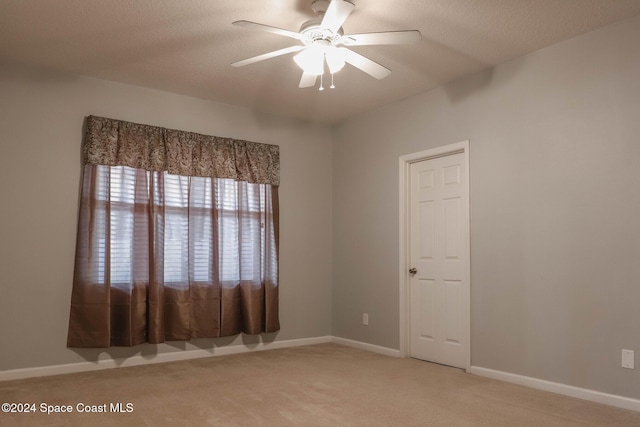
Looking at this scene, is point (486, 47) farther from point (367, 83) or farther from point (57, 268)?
point (57, 268)

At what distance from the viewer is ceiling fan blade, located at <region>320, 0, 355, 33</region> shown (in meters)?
2.71

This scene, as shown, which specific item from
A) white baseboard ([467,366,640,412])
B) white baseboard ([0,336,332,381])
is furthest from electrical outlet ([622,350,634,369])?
white baseboard ([0,336,332,381])

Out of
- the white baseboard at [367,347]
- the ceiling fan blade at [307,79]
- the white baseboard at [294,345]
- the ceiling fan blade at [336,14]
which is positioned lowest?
the white baseboard at [367,347]

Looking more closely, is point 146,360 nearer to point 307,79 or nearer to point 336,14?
point 307,79

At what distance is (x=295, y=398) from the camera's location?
3443mm

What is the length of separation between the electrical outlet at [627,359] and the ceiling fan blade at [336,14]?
9.34ft

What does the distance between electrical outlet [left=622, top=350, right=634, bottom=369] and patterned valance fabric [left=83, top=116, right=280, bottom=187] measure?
3597mm

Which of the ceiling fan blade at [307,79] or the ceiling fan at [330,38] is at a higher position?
the ceiling fan at [330,38]

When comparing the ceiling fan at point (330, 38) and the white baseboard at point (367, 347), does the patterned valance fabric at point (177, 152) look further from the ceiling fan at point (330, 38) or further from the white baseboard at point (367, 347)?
the white baseboard at point (367, 347)

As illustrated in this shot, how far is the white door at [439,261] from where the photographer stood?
14.5 feet

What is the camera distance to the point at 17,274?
4039 millimetres

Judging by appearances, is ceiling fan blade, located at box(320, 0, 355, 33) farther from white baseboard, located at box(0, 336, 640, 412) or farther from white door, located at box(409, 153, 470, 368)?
white baseboard, located at box(0, 336, 640, 412)

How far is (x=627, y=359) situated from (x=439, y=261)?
177cm

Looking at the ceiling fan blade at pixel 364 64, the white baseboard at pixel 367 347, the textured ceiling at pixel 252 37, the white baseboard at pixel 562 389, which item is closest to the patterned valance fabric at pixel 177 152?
the textured ceiling at pixel 252 37
